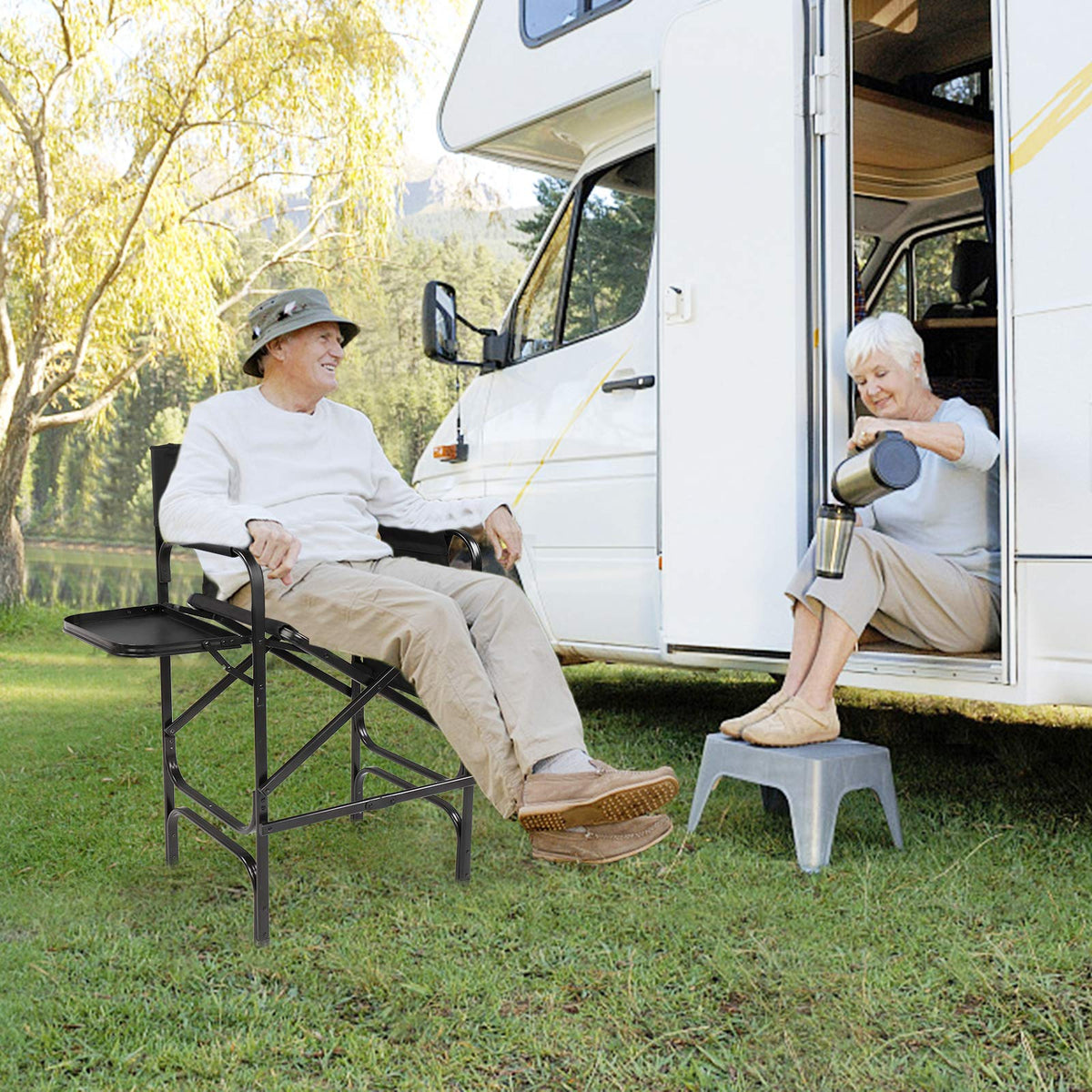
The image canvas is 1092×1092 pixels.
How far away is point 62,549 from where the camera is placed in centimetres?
2150

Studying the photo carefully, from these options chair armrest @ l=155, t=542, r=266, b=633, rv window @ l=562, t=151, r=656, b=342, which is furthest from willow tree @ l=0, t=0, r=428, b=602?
chair armrest @ l=155, t=542, r=266, b=633

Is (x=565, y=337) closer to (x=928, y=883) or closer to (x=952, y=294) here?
(x=952, y=294)

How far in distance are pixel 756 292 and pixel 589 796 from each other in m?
1.54

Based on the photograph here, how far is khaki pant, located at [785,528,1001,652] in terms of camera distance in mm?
2973

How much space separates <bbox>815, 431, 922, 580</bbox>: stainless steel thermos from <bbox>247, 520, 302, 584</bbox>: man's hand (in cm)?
122

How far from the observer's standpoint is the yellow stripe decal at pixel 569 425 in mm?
4043

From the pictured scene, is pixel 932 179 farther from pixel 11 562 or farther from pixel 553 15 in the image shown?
pixel 11 562

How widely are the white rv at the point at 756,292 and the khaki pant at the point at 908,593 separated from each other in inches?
3.9

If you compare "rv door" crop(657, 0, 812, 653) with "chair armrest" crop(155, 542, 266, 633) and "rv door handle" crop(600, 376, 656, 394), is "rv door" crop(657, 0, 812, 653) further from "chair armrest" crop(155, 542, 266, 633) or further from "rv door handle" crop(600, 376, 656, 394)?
"chair armrest" crop(155, 542, 266, 633)

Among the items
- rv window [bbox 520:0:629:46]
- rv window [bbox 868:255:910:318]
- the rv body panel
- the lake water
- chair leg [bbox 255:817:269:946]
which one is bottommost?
chair leg [bbox 255:817:269:946]

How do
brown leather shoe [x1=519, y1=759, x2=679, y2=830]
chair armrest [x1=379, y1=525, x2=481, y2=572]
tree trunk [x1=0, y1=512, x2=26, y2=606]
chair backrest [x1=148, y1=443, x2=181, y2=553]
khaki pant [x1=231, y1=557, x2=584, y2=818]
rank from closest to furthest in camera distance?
brown leather shoe [x1=519, y1=759, x2=679, y2=830] → khaki pant [x1=231, y1=557, x2=584, y2=818] → chair backrest [x1=148, y1=443, x2=181, y2=553] → chair armrest [x1=379, y1=525, x2=481, y2=572] → tree trunk [x1=0, y1=512, x2=26, y2=606]

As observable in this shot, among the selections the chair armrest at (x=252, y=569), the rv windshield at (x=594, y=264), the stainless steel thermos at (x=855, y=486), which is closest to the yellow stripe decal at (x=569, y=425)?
the rv windshield at (x=594, y=264)

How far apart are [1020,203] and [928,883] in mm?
1544

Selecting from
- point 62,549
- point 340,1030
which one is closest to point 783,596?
point 340,1030
